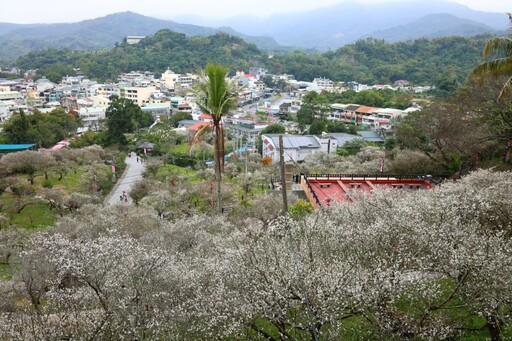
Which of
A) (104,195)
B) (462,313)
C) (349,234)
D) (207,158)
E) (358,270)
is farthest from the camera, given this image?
(207,158)

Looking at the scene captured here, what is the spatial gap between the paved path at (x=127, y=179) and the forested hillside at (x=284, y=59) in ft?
214

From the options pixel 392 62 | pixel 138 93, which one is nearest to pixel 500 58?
pixel 138 93

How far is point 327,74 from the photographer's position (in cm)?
10500

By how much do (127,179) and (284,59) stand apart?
339ft

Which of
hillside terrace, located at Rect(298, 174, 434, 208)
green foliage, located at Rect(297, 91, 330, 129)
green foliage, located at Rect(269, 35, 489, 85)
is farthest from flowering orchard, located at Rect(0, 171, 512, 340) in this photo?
green foliage, located at Rect(269, 35, 489, 85)

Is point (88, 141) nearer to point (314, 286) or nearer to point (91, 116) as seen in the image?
point (91, 116)

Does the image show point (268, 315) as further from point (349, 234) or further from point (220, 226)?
point (220, 226)

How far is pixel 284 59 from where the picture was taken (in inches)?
4975

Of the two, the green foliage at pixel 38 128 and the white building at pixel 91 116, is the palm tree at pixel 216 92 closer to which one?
the green foliage at pixel 38 128

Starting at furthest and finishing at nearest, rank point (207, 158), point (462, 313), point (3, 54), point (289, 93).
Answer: point (3, 54) < point (289, 93) < point (207, 158) < point (462, 313)

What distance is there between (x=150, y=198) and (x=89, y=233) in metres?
7.30

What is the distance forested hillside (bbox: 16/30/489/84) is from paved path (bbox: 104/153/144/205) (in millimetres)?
65101

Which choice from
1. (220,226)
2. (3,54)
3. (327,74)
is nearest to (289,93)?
(327,74)

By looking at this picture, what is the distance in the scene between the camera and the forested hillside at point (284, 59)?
92.4m
